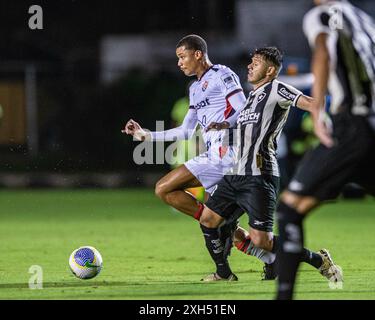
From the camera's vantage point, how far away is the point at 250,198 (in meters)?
8.92

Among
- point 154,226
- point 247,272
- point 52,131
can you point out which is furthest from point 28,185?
point 247,272

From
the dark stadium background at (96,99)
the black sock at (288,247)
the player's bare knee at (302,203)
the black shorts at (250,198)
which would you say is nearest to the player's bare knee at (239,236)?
the black shorts at (250,198)

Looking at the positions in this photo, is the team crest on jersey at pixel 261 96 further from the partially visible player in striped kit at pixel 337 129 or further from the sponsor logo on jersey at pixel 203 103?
the partially visible player in striped kit at pixel 337 129

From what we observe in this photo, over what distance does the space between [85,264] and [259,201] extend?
160cm

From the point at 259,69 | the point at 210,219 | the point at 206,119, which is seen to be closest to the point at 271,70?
Result: the point at 259,69

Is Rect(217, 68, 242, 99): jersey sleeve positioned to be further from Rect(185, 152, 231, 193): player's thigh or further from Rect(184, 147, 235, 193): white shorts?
Rect(185, 152, 231, 193): player's thigh

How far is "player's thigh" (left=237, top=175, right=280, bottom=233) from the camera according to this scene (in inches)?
349

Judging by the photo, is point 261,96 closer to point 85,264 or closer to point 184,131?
point 184,131

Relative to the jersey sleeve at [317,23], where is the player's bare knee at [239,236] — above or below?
below

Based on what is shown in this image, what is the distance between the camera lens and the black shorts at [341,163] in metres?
6.78

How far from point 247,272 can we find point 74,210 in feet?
26.3

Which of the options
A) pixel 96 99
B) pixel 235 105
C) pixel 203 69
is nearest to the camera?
pixel 235 105

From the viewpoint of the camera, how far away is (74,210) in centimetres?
1759

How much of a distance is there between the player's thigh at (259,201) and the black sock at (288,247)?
1.88 meters
